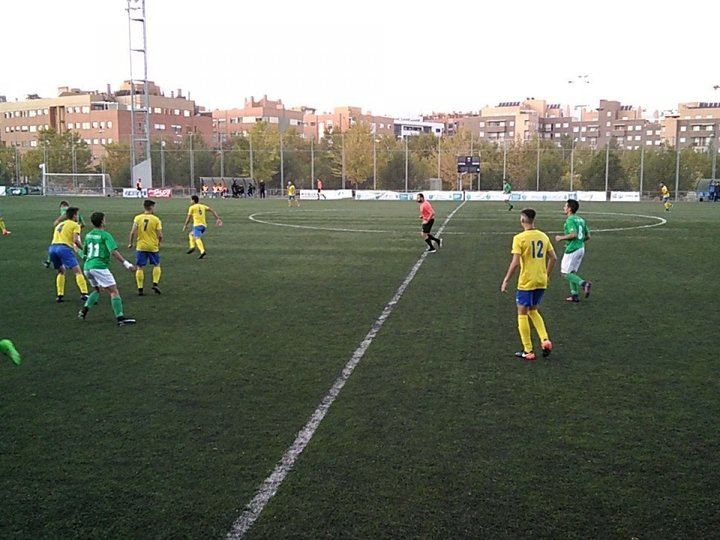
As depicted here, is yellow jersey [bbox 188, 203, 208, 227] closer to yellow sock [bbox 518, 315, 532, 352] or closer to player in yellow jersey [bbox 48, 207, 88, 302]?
player in yellow jersey [bbox 48, 207, 88, 302]

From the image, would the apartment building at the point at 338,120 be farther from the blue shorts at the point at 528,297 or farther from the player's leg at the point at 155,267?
the blue shorts at the point at 528,297

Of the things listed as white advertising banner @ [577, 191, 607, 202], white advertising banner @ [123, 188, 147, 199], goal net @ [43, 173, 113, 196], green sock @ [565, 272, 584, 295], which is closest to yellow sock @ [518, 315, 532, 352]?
green sock @ [565, 272, 584, 295]

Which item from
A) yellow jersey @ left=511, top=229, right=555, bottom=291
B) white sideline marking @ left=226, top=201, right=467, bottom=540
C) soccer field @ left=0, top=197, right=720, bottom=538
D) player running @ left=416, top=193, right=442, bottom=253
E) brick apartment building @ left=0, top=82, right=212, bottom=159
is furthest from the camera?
brick apartment building @ left=0, top=82, right=212, bottom=159

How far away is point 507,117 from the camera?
169 m

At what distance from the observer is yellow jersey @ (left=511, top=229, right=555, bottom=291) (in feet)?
30.8

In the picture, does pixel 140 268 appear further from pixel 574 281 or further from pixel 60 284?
pixel 574 281

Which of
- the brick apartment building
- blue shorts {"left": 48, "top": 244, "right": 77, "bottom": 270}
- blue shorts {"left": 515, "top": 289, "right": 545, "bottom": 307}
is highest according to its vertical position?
the brick apartment building

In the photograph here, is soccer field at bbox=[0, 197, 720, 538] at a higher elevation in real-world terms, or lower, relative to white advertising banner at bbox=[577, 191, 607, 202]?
lower

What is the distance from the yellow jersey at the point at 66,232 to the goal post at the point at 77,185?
57.5 metres

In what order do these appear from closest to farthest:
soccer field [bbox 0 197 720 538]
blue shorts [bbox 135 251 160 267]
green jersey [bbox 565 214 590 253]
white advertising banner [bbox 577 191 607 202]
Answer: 1. soccer field [bbox 0 197 720 538]
2. green jersey [bbox 565 214 590 253]
3. blue shorts [bbox 135 251 160 267]
4. white advertising banner [bbox 577 191 607 202]

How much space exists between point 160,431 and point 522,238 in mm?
5285

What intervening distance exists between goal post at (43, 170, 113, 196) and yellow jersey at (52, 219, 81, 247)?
57.5 m

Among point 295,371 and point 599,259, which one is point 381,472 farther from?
point 599,259

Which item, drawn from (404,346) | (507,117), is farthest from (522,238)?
(507,117)
